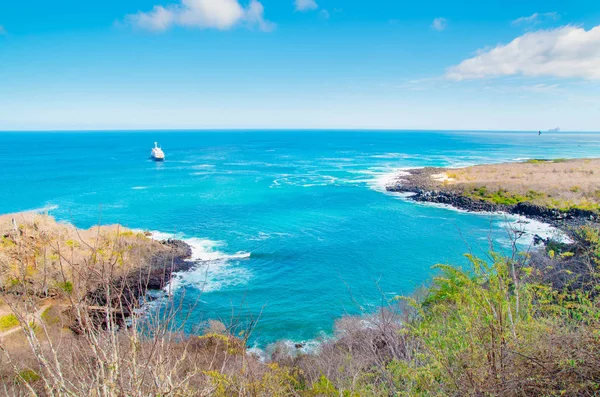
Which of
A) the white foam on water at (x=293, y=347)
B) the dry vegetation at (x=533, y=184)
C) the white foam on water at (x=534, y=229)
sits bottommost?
the white foam on water at (x=293, y=347)

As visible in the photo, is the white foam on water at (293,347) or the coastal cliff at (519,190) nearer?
the white foam on water at (293,347)

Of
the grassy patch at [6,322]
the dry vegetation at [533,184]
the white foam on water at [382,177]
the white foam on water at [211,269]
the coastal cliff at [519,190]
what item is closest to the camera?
the grassy patch at [6,322]

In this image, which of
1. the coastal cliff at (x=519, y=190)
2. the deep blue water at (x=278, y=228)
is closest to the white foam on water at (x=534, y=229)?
the coastal cliff at (x=519, y=190)

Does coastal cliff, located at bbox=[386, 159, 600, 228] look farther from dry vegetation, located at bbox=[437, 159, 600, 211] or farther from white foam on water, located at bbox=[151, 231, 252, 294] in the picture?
white foam on water, located at bbox=[151, 231, 252, 294]

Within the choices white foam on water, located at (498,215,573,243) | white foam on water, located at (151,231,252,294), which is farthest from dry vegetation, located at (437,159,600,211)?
white foam on water, located at (151,231,252,294)

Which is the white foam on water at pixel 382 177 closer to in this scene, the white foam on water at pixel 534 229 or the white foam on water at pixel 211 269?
the white foam on water at pixel 534 229

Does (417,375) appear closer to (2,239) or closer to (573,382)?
(573,382)

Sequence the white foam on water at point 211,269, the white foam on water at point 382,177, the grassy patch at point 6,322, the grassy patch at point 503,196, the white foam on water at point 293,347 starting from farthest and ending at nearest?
the white foam on water at point 382,177, the grassy patch at point 503,196, the white foam on water at point 211,269, the white foam on water at point 293,347, the grassy patch at point 6,322

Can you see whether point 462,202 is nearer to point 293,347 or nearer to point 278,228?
point 278,228
